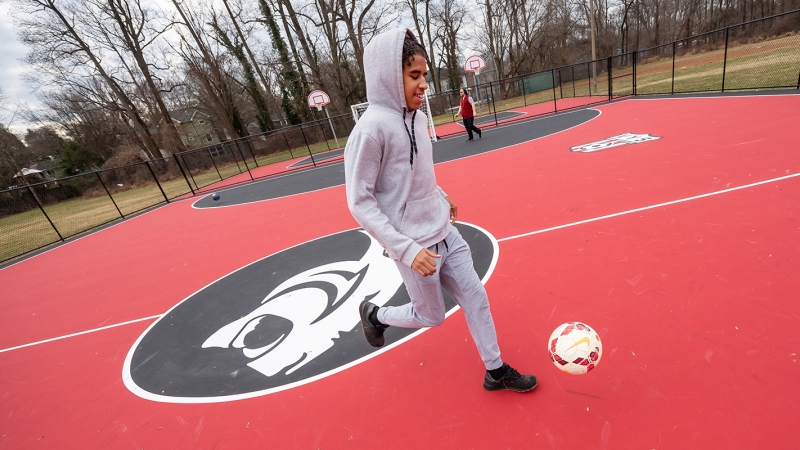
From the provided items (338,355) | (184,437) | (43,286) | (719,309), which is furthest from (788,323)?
(43,286)

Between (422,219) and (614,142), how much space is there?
815 cm

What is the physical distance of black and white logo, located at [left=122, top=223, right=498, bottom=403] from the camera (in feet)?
9.93

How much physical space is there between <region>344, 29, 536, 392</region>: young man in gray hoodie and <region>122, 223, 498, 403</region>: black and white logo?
1.12 m

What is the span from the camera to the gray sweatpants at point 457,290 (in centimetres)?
206

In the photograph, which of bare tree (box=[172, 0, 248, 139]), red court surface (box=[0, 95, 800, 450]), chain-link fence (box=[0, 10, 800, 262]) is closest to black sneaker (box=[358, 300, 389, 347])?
red court surface (box=[0, 95, 800, 450])

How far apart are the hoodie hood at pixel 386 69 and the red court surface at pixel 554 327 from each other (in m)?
2.02

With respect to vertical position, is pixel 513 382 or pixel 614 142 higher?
pixel 513 382

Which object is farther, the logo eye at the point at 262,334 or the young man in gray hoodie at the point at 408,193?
the logo eye at the point at 262,334

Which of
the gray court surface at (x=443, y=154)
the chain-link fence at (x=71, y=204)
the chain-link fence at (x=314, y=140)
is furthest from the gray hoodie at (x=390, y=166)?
the chain-link fence at (x=314, y=140)

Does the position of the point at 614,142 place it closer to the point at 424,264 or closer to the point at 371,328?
the point at 371,328

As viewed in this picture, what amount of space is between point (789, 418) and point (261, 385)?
3.50 m

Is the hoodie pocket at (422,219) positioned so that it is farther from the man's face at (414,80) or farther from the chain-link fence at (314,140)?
the chain-link fence at (314,140)

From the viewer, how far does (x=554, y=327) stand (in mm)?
2781

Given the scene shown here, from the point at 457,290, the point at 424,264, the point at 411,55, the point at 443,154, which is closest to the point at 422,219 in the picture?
the point at 424,264
